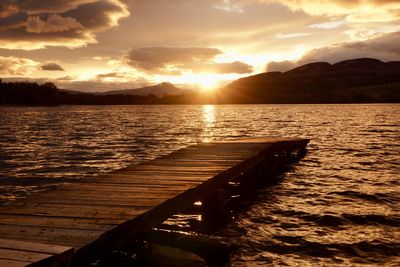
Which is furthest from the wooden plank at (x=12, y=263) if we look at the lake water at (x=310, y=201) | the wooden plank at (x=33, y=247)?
the lake water at (x=310, y=201)

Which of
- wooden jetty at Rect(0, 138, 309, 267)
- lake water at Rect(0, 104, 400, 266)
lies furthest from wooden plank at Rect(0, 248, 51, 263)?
lake water at Rect(0, 104, 400, 266)

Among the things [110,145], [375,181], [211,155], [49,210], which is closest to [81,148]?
[110,145]

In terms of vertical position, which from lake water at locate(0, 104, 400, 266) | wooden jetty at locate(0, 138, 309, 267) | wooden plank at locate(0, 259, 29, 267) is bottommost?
lake water at locate(0, 104, 400, 266)

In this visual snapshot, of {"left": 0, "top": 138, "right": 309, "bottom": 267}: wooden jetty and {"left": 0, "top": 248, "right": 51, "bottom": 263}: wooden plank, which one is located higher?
{"left": 0, "top": 248, "right": 51, "bottom": 263}: wooden plank

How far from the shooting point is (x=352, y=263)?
30.3 ft

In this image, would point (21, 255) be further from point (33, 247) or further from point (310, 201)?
point (310, 201)

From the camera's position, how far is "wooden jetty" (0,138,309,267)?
5.32 metres

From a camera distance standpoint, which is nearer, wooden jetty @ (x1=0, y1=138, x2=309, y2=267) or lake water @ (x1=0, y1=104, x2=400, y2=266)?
wooden jetty @ (x1=0, y1=138, x2=309, y2=267)

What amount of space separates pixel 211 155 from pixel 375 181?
7.92 metres

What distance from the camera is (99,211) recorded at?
26.0 ft

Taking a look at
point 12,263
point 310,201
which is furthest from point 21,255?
point 310,201

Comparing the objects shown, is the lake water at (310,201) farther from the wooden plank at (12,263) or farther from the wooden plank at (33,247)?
the wooden plank at (12,263)

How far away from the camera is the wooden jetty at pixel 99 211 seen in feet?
17.5

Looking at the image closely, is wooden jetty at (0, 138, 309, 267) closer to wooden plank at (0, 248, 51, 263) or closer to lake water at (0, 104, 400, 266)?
wooden plank at (0, 248, 51, 263)
